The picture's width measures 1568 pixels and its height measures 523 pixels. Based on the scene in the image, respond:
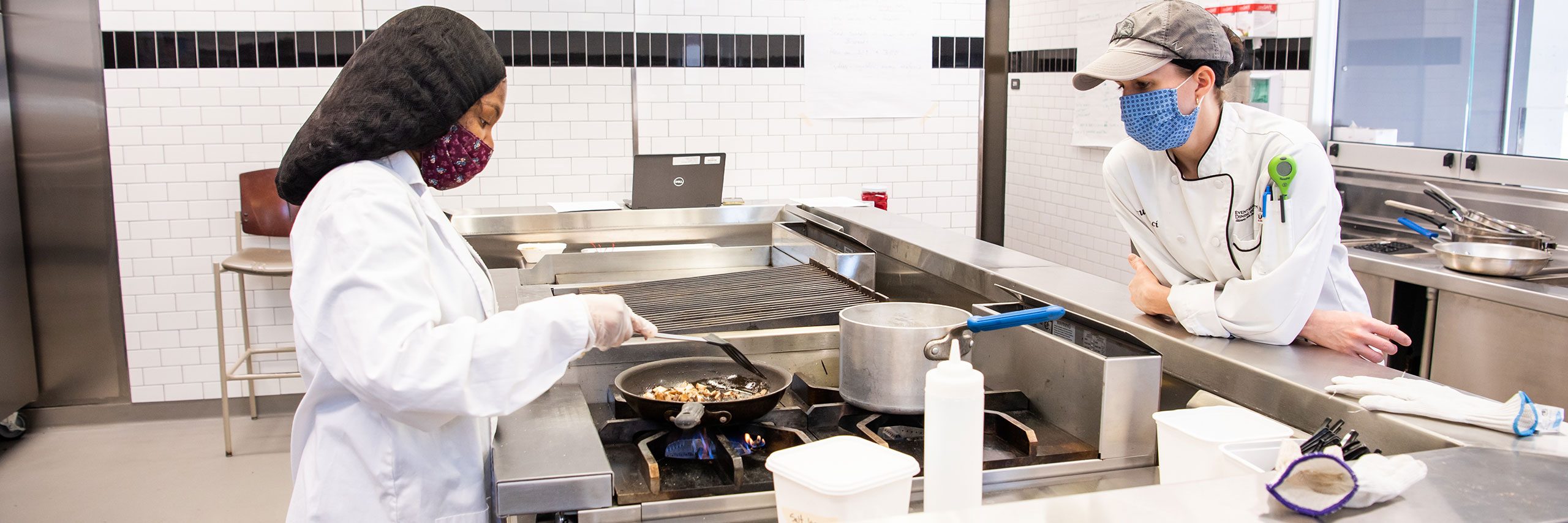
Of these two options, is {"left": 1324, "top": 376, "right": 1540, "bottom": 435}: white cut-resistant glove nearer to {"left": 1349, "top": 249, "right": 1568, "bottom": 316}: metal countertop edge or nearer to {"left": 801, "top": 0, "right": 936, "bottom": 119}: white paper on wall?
{"left": 1349, "top": 249, "right": 1568, "bottom": 316}: metal countertop edge

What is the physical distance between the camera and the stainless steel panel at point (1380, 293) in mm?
3693

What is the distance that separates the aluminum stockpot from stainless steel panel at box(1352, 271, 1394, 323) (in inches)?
106

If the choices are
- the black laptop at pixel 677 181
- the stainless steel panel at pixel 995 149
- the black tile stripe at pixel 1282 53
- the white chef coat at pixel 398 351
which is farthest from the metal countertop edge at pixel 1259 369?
the stainless steel panel at pixel 995 149

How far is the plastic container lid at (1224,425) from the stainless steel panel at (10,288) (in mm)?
5012

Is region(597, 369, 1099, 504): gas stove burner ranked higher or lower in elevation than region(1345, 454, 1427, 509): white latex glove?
lower

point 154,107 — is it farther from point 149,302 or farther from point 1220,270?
point 1220,270

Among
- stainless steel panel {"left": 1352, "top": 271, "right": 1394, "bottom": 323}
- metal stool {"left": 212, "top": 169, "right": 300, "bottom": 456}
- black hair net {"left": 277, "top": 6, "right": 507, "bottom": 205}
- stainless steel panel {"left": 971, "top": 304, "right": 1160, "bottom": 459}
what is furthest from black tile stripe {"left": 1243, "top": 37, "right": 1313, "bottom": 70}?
metal stool {"left": 212, "top": 169, "right": 300, "bottom": 456}

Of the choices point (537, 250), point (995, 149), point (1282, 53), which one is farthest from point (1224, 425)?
point (995, 149)

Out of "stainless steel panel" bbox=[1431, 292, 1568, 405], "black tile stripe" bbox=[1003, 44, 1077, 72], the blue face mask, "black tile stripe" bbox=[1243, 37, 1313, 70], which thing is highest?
"black tile stripe" bbox=[1003, 44, 1077, 72]

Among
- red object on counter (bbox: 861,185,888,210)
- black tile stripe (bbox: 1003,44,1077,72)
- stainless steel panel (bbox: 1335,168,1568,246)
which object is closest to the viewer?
stainless steel panel (bbox: 1335,168,1568,246)

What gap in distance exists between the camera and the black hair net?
135 cm

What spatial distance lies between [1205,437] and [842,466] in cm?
48

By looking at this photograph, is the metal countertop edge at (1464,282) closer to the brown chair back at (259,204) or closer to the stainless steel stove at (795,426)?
the stainless steel stove at (795,426)

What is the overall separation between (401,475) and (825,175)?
3861mm
